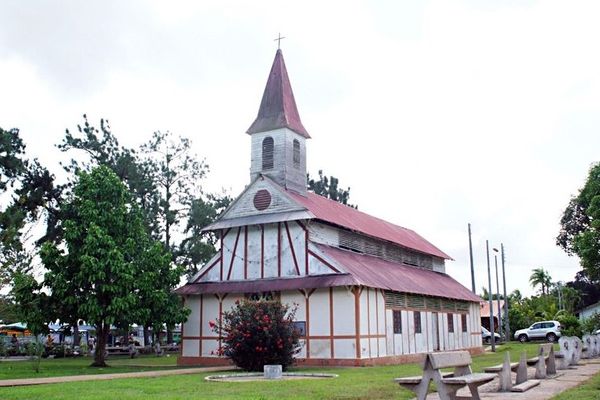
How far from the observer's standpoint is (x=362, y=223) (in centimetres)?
3447

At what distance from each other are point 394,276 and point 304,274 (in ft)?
17.4

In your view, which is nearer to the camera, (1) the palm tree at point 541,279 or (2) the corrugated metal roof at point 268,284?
(2) the corrugated metal roof at point 268,284

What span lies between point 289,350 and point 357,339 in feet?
13.6

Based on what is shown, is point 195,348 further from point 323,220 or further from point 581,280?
point 581,280

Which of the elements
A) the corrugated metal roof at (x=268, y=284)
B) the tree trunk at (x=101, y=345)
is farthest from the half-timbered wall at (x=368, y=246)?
the tree trunk at (x=101, y=345)

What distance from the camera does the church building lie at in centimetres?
2614

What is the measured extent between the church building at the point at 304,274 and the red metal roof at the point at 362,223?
14cm

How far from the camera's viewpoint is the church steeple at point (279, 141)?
3094cm

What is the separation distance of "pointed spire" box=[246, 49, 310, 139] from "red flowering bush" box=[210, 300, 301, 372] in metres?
11.3

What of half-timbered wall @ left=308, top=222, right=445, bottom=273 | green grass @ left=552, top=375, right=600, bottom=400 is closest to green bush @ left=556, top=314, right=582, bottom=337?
half-timbered wall @ left=308, top=222, right=445, bottom=273

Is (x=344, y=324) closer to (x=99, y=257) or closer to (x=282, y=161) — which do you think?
(x=282, y=161)

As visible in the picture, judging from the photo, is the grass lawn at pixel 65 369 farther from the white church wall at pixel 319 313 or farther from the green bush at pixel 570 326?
the green bush at pixel 570 326

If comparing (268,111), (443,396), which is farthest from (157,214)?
(443,396)

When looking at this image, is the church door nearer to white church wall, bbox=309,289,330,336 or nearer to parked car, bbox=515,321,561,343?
white church wall, bbox=309,289,330,336
